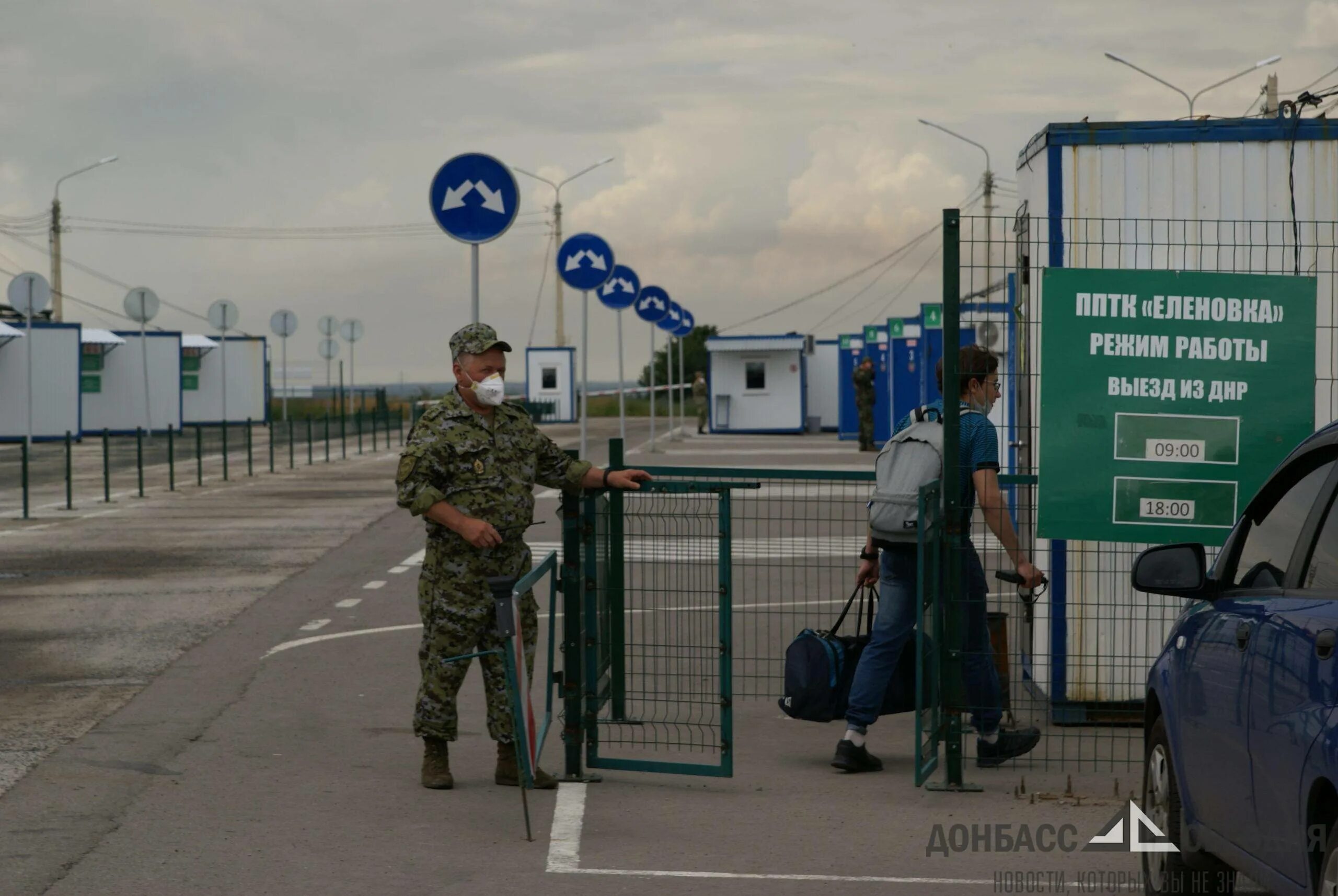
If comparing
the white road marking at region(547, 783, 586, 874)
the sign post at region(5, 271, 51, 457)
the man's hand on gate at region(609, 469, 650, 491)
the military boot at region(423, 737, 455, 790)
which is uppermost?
the sign post at region(5, 271, 51, 457)

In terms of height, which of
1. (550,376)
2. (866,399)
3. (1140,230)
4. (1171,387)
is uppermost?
(1140,230)

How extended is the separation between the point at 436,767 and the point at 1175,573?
139 inches

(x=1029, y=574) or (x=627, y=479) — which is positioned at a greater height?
(x=627, y=479)

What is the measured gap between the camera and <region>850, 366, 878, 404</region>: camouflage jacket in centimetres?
3756

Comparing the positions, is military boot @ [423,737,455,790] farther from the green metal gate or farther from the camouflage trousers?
the green metal gate

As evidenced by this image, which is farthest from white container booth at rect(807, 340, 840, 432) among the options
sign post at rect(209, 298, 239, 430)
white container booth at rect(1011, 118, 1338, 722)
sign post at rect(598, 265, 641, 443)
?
white container booth at rect(1011, 118, 1338, 722)

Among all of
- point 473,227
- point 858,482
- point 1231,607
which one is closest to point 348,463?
point 473,227

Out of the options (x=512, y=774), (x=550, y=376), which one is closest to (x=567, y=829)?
(x=512, y=774)

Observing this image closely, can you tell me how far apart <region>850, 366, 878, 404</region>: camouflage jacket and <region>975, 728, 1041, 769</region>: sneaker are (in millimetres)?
30026

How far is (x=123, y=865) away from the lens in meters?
6.08

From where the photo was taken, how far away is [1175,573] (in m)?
4.97

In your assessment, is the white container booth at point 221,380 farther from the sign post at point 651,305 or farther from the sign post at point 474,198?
the sign post at point 474,198

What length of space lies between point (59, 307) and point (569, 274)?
4868 centimetres

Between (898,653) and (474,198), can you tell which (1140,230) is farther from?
(474,198)
